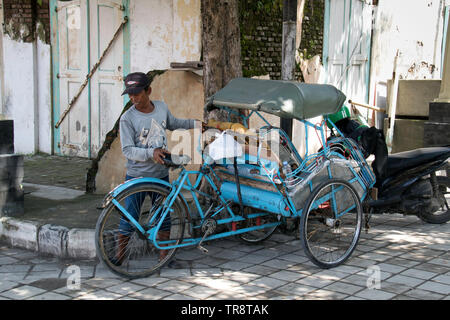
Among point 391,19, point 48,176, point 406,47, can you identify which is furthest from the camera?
point 406,47

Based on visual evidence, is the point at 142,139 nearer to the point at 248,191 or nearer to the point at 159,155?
the point at 159,155

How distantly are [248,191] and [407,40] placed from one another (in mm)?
9452

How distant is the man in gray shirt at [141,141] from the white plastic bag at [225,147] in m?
0.44

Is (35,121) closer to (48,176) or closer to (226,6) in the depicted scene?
(48,176)

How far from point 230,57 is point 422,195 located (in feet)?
8.62

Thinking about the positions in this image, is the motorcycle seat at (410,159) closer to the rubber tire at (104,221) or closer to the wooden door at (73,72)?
the rubber tire at (104,221)

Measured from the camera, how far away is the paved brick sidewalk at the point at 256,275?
455 cm

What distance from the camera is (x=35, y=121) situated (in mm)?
10438

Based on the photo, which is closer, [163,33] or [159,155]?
[159,155]

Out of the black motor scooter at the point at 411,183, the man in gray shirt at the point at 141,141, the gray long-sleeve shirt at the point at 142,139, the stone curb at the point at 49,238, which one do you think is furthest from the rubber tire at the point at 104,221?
the black motor scooter at the point at 411,183

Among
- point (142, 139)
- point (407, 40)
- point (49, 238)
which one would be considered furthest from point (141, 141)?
point (407, 40)

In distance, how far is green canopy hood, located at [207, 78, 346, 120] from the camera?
488 centimetres

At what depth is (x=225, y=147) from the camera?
500cm

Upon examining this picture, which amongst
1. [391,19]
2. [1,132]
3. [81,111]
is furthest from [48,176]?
[391,19]
